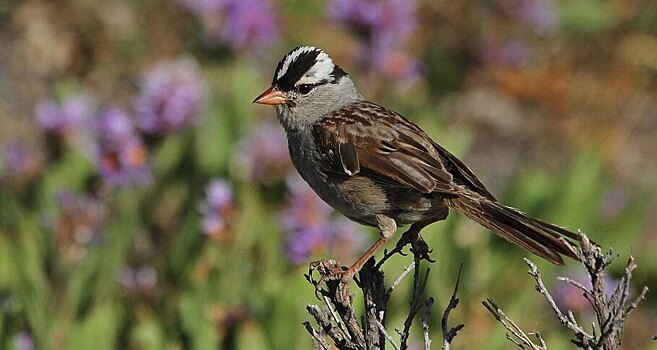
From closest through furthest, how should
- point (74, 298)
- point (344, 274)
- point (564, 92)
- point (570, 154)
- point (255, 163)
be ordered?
point (344, 274) < point (74, 298) < point (255, 163) < point (570, 154) < point (564, 92)

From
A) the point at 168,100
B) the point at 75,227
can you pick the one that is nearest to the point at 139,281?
the point at 75,227

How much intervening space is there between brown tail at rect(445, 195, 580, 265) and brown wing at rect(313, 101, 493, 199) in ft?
0.23

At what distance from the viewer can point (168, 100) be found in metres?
5.37

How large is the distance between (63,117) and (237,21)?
1.20m

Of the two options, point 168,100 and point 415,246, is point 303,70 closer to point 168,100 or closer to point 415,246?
point 415,246

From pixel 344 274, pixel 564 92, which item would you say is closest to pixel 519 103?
pixel 564 92

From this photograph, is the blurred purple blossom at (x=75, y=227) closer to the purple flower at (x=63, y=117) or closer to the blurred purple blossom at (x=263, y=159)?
the purple flower at (x=63, y=117)

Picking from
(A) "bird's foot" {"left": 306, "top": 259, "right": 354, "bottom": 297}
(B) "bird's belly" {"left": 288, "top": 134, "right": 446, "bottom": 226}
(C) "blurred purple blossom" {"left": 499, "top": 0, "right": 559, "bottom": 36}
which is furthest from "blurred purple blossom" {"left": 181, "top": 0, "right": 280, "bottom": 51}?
(A) "bird's foot" {"left": 306, "top": 259, "right": 354, "bottom": 297}

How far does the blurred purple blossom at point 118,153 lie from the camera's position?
201 inches

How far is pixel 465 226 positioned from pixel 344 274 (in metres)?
2.82

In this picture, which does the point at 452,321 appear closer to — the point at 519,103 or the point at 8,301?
the point at 8,301

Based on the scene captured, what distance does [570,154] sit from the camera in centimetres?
787

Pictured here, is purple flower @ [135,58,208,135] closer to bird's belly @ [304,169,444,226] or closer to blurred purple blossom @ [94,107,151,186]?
blurred purple blossom @ [94,107,151,186]

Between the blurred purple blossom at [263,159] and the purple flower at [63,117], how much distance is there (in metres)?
0.74
